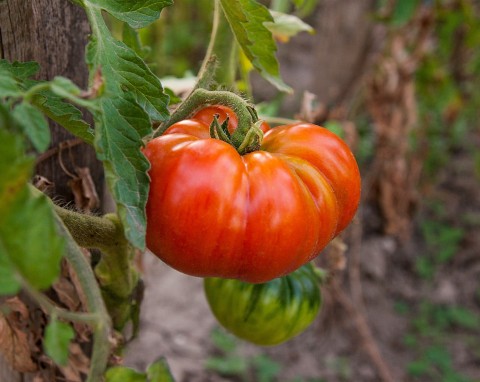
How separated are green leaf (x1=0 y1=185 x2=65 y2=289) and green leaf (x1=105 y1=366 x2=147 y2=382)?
1.13 feet

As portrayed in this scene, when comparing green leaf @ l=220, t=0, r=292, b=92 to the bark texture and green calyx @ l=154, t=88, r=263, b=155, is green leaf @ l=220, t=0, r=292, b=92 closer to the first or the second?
green calyx @ l=154, t=88, r=263, b=155

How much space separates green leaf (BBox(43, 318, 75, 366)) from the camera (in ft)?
1.88

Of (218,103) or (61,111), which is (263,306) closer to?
(218,103)

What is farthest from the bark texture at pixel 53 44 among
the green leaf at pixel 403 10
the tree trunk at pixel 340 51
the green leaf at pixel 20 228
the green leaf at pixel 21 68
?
the tree trunk at pixel 340 51

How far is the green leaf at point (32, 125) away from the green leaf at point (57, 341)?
0.17 metres

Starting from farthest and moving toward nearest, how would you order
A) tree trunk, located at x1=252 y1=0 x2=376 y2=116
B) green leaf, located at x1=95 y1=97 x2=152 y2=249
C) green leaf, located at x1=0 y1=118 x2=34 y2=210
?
tree trunk, located at x1=252 y1=0 x2=376 y2=116, green leaf, located at x1=95 y1=97 x2=152 y2=249, green leaf, located at x1=0 y1=118 x2=34 y2=210

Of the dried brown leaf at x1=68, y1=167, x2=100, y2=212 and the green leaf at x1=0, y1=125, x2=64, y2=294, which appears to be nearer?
the green leaf at x1=0, y1=125, x2=64, y2=294

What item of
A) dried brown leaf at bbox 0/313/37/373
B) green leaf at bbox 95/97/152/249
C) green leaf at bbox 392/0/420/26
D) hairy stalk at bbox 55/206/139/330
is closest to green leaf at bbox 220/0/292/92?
green leaf at bbox 95/97/152/249

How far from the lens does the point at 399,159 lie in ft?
10.7

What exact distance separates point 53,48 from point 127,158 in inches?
13.7

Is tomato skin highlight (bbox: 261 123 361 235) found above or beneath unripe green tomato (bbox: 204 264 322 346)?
above

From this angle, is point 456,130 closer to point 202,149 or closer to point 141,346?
point 141,346

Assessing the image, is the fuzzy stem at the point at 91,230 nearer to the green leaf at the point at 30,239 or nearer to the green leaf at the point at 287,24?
the green leaf at the point at 30,239

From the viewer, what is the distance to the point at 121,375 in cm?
81
